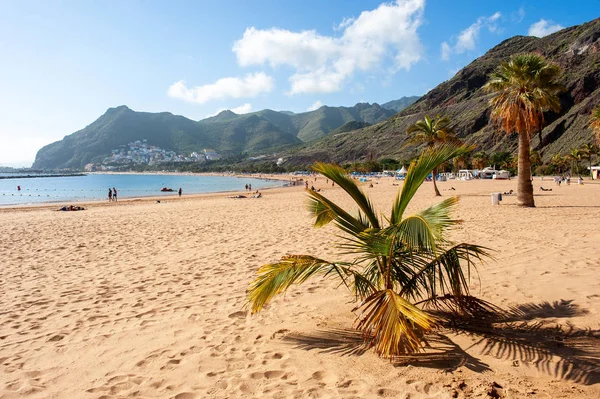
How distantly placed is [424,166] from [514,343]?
1.95 meters

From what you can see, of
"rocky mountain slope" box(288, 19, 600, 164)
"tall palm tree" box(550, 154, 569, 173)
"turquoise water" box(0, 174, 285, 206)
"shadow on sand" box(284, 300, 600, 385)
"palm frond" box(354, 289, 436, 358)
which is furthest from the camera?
"rocky mountain slope" box(288, 19, 600, 164)

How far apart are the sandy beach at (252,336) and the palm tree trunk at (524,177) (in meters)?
7.58

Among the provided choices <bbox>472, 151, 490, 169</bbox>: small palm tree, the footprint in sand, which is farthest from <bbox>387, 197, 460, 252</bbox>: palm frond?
<bbox>472, 151, 490, 169</bbox>: small palm tree

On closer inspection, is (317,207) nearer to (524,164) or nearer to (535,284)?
(535,284)

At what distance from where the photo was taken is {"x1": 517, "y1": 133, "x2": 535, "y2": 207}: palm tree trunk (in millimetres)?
15008

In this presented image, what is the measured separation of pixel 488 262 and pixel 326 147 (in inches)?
6146

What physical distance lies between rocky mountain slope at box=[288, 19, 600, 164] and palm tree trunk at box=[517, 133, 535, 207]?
3790 cm

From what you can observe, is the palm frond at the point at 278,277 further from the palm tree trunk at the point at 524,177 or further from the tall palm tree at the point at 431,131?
the tall palm tree at the point at 431,131

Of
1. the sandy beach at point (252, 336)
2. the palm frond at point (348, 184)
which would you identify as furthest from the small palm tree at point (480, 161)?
the palm frond at point (348, 184)

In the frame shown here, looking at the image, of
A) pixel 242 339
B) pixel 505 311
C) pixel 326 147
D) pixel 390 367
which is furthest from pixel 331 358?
pixel 326 147

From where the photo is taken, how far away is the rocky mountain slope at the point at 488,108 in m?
80.9

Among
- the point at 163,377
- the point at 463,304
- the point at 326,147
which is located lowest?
the point at 163,377

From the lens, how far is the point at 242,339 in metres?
3.88

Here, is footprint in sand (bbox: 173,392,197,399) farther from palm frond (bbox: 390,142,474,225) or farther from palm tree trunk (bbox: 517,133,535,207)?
palm tree trunk (bbox: 517,133,535,207)
